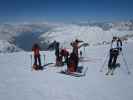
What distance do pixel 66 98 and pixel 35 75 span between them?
563 cm

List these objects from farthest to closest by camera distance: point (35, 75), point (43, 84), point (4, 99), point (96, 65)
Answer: point (96, 65) < point (35, 75) < point (43, 84) < point (4, 99)

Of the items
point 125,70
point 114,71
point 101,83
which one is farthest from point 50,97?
point 125,70

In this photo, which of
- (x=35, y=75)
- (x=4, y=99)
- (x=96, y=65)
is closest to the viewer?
(x=4, y=99)

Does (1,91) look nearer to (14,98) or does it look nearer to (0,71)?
(14,98)

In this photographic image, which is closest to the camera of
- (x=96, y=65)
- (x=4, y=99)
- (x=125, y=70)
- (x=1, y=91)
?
(x=4, y=99)

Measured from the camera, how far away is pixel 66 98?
1049 cm

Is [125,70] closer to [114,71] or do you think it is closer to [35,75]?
[114,71]

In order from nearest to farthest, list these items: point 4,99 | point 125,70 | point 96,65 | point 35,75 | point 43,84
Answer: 1. point 4,99
2. point 43,84
3. point 35,75
4. point 125,70
5. point 96,65

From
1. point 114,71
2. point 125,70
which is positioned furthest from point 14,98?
point 125,70

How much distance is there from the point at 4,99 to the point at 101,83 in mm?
6330

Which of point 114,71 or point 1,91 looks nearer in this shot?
point 1,91

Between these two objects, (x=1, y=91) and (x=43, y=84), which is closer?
(x=1, y=91)

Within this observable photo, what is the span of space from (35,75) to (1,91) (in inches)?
164

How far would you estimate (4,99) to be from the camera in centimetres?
1042
